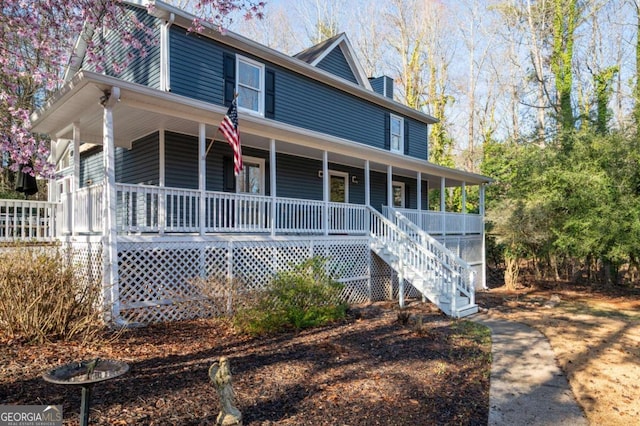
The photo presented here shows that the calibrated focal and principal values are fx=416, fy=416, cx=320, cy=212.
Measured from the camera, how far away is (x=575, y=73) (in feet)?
83.4

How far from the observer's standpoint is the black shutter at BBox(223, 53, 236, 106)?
37.9 ft

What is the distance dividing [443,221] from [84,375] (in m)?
13.8

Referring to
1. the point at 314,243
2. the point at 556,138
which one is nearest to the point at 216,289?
the point at 314,243

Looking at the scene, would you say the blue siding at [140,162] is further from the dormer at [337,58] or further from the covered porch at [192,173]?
the dormer at [337,58]

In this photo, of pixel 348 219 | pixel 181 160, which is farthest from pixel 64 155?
pixel 348 219

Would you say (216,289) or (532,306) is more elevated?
(216,289)

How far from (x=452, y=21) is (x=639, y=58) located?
14089 millimetres

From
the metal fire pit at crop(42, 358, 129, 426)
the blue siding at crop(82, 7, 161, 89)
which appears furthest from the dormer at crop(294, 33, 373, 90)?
the metal fire pit at crop(42, 358, 129, 426)

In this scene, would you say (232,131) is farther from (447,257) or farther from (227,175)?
(447,257)

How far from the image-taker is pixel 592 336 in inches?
330

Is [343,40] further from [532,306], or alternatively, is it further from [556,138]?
[532,306]

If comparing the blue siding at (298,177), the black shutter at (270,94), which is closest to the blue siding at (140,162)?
the black shutter at (270,94)

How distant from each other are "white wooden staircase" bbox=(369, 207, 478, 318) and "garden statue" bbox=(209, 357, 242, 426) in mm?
7348

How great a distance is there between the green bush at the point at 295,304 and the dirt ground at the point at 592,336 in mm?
4116
